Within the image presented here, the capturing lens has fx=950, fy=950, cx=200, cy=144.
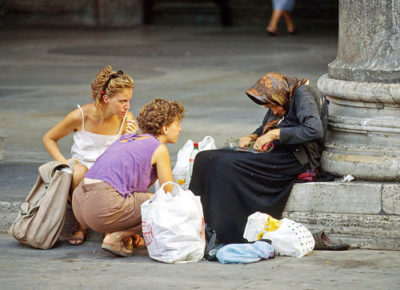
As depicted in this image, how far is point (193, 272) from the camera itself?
5.05 metres

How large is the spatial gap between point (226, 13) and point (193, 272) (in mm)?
14760

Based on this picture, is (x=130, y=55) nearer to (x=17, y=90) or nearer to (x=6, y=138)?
(x=17, y=90)

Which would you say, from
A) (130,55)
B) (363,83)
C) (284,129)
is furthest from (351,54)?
(130,55)

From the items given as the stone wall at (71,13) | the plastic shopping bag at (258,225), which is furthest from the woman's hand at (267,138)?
the stone wall at (71,13)

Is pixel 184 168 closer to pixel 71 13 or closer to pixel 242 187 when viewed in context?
pixel 242 187

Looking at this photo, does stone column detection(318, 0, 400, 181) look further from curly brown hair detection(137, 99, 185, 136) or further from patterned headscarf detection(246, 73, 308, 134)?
curly brown hair detection(137, 99, 185, 136)

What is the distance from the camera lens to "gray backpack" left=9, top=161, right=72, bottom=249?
5652 mm

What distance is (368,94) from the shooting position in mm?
5855

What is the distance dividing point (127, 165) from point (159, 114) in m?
0.36

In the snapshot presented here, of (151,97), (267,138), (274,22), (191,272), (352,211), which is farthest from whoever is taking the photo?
(274,22)

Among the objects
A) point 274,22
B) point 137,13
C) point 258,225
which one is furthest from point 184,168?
point 137,13

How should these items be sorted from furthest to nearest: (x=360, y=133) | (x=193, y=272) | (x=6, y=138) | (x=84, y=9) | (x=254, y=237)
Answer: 1. (x=84, y=9)
2. (x=6, y=138)
3. (x=360, y=133)
4. (x=254, y=237)
5. (x=193, y=272)

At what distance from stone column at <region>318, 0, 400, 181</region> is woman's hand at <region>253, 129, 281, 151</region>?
1.33ft

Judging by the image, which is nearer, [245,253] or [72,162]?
[245,253]
